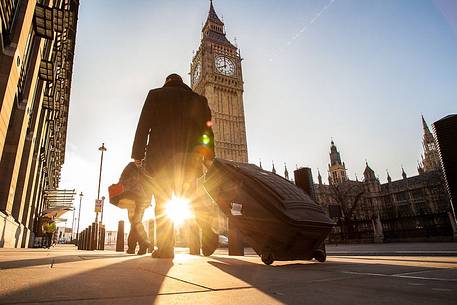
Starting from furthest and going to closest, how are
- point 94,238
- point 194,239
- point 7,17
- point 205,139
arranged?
point 94,238, point 7,17, point 194,239, point 205,139

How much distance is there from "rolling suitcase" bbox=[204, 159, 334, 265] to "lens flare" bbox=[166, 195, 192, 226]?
736 millimetres

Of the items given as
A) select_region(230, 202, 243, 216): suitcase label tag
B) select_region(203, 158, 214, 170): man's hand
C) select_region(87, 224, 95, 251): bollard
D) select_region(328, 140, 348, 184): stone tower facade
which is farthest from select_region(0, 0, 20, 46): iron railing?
select_region(328, 140, 348, 184): stone tower facade

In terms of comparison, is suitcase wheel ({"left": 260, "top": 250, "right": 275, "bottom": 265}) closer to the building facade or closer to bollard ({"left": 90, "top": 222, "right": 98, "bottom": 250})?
the building facade

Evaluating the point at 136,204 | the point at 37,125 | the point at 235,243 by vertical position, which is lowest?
the point at 235,243

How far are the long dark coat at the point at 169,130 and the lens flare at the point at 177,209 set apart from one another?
49 cm

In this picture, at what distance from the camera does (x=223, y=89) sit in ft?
213

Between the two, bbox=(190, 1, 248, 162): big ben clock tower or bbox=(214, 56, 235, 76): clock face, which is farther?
bbox=(214, 56, 235, 76): clock face

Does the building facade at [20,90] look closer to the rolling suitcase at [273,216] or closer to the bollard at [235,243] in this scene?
the bollard at [235,243]

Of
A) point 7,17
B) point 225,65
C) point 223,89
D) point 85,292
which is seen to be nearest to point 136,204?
point 85,292

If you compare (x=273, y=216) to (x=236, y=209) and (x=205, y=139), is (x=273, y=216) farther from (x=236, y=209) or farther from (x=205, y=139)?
(x=205, y=139)

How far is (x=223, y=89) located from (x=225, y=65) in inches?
277

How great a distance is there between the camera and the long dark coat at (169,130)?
3982 mm

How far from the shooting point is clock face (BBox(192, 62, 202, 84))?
68.1 m

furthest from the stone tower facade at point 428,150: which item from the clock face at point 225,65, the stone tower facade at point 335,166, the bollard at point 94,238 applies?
the bollard at point 94,238
